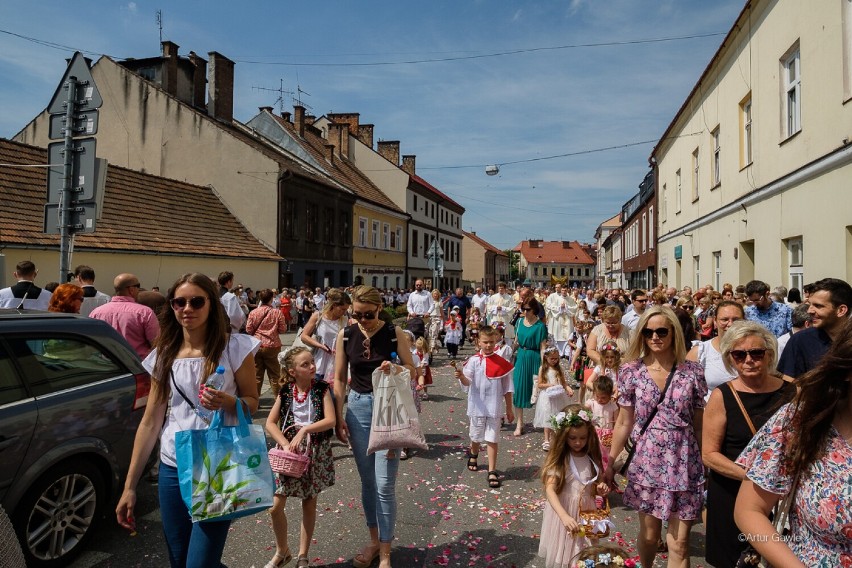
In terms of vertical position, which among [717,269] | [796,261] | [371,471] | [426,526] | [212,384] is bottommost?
[426,526]

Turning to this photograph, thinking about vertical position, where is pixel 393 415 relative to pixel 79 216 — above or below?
below

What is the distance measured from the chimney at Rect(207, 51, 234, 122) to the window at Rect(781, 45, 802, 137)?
24147 millimetres

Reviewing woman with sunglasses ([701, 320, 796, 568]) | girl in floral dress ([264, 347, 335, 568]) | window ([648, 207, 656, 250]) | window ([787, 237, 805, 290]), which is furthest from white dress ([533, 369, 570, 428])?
window ([648, 207, 656, 250])

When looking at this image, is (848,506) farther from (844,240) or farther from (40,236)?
(40,236)

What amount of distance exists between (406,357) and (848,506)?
2.93m

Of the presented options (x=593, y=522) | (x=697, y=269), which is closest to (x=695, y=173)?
(x=697, y=269)

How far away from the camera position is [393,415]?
13.1 feet

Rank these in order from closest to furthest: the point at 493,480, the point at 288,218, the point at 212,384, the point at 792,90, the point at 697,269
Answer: the point at 212,384 < the point at 493,480 < the point at 792,90 < the point at 697,269 < the point at 288,218

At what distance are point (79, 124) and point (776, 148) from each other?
11.8m

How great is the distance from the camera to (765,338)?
3.07 m

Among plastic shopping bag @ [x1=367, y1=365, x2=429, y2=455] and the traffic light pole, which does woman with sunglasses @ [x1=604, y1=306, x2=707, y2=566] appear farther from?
the traffic light pole

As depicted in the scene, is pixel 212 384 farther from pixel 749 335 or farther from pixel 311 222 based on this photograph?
pixel 311 222

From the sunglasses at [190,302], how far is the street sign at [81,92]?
19.3 ft

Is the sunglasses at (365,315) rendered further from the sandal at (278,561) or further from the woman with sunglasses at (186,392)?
the sandal at (278,561)
